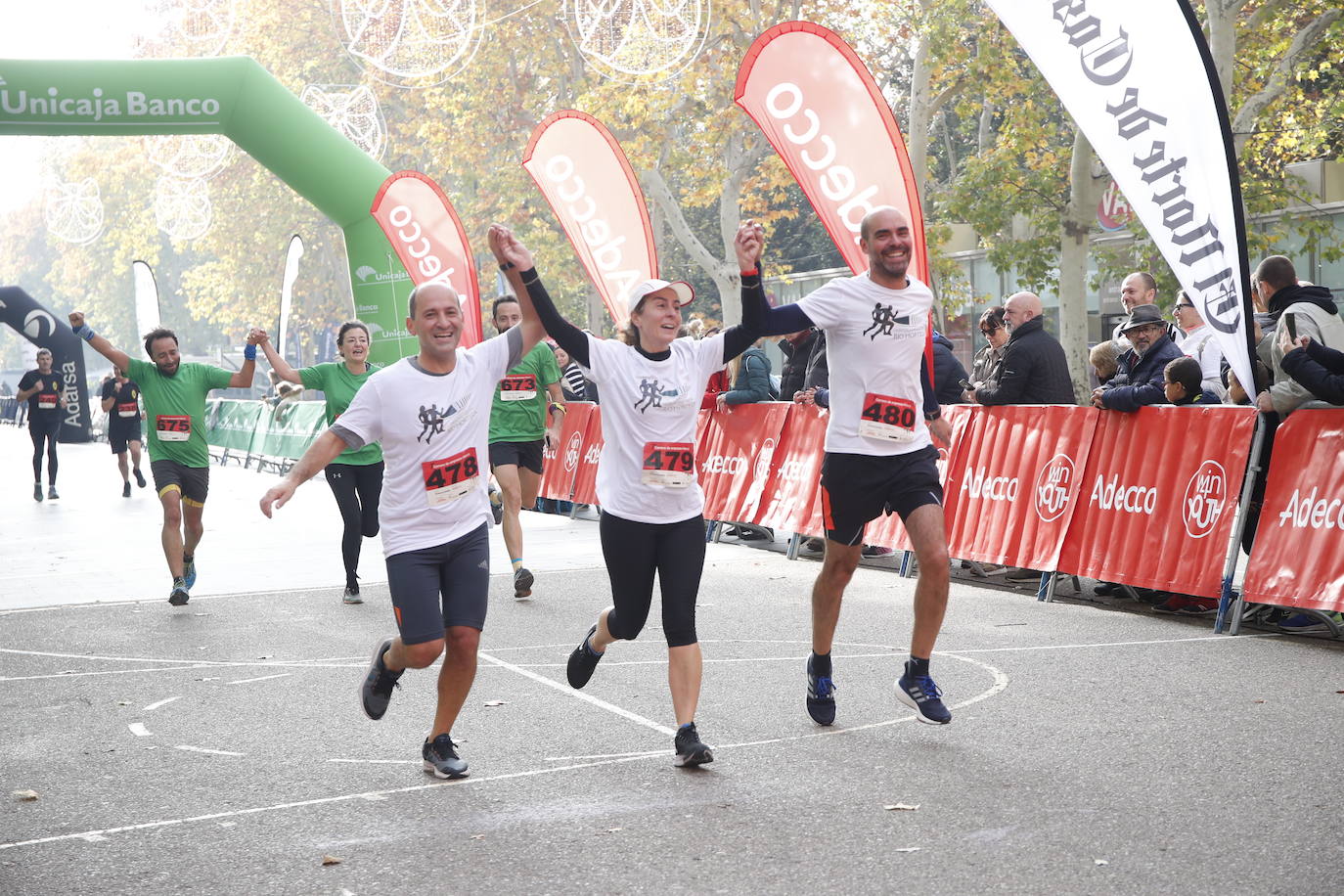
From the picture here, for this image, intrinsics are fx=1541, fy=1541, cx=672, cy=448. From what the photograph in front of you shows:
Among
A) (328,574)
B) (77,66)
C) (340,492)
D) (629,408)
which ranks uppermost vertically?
(77,66)

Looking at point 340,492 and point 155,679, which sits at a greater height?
point 340,492

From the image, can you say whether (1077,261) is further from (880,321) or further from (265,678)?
(265,678)

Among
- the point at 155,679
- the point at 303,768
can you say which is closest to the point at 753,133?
the point at 155,679

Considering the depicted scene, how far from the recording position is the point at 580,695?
7113mm

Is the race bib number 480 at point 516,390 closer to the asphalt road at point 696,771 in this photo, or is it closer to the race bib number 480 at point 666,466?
the asphalt road at point 696,771

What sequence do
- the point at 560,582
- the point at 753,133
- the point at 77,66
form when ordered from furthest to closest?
the point at 753,133
the point at 77,66
the point at 560,582

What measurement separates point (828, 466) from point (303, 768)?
242 centimetres

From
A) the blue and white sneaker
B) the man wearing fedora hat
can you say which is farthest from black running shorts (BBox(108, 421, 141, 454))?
the blue and white sneaker

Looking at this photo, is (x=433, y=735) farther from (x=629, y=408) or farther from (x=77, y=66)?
(x=77, y=66)

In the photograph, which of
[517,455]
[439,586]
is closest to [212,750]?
[439,586]

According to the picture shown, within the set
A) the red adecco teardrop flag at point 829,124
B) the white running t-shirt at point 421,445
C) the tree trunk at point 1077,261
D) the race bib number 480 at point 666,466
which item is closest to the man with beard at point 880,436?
the race bib number 480 at point 666,466

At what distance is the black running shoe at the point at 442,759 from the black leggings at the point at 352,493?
5.06m

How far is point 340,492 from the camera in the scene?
10617mm

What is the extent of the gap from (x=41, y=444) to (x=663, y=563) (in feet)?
59.5
